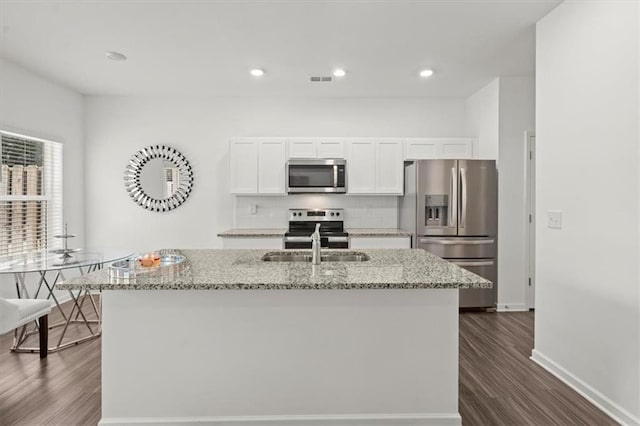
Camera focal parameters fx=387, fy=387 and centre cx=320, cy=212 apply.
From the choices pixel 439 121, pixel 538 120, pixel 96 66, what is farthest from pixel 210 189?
pixel 538 120

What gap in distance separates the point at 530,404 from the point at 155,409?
2.20m

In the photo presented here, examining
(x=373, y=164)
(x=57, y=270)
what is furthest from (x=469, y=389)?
(x=57, y=270)

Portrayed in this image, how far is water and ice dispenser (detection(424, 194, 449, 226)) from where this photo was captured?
440 centimetres

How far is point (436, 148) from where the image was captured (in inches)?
191

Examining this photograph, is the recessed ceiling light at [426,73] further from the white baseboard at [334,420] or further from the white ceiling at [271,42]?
the white baseboard at [334,420]

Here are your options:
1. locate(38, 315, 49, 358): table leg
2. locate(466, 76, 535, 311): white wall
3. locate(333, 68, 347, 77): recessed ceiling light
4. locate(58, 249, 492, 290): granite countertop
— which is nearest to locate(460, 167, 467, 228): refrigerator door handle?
locate(466, 76, 535, 311): white wall

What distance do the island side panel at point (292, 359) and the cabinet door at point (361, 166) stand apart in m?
2.87

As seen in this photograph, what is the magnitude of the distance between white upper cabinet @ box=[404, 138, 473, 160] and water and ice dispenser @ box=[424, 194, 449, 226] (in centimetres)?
66

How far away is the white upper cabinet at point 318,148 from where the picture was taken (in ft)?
15.7

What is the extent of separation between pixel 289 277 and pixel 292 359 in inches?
18.6

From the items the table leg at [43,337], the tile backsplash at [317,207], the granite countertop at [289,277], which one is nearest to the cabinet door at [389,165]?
the tile backsplash at [317,207]

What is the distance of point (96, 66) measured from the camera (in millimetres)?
4008

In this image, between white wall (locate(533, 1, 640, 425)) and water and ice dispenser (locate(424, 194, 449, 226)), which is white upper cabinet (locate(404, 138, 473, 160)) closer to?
water and ice dispenser (locate(424, 194, 449, 226))

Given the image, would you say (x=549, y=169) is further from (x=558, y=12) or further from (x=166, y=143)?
(x=166, y=143)
